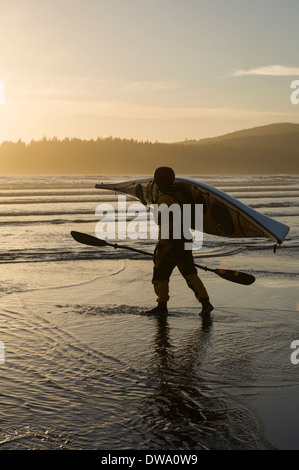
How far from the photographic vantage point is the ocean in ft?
13.7

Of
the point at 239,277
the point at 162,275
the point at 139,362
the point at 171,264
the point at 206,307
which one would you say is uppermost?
the point at 171,264

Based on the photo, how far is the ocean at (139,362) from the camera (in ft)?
13.7

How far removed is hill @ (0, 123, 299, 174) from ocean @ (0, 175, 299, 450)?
436ft

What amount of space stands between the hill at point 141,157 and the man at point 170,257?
134099mm

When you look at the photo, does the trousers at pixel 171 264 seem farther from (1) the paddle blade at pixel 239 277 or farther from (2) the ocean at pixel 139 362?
(1) the paddle blade at pixel 239 277

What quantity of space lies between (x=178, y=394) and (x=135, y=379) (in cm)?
49

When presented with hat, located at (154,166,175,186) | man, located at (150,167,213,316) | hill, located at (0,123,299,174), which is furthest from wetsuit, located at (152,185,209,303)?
hill, located at (0,123,299,174)

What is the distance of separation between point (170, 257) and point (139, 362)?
6.67ft

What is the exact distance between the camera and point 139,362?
18.5ft

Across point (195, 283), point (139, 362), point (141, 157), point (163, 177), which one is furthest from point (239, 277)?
point (141, 157)

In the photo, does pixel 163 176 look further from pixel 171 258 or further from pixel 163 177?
pixel 171 258

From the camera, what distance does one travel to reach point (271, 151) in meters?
177
